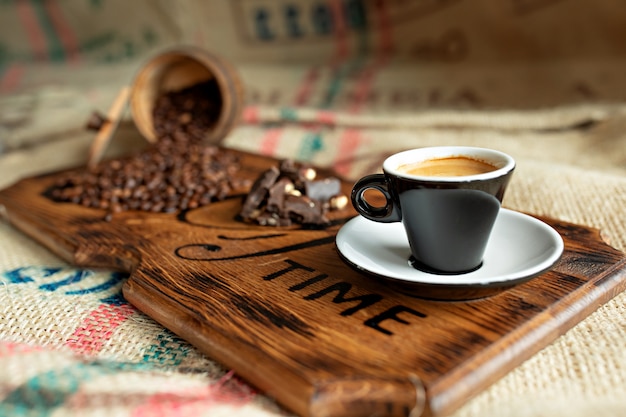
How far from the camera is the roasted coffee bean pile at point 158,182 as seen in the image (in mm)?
1324

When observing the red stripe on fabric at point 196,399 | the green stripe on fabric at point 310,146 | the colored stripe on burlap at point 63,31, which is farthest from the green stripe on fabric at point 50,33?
the red stripe on fabric at point 196,399

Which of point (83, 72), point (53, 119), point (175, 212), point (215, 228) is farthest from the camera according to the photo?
point (83, 72)

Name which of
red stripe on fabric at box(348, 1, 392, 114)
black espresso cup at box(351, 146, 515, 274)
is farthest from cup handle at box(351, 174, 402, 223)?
red stripe on fabric at box(348, 1, 392, 114)

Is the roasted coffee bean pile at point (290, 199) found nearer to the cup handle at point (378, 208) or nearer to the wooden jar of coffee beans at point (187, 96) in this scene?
the cup handle at point (378, 208)

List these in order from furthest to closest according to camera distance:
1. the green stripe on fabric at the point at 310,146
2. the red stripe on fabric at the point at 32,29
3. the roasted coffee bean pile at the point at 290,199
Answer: the red stripe on fabric at the point at 32,29 → the green stripe on fabric at the point at 310,146 → the roasted coffee bean pile at the point at 290,199

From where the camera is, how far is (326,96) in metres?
2.51

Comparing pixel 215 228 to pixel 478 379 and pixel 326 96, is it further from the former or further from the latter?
pixel 326 96

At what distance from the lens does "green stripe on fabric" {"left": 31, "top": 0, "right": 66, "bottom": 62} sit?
9.85 feet

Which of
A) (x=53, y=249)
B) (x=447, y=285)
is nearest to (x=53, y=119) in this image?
(x=53, y=249)

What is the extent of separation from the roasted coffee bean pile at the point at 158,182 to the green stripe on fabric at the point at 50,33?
5.51 feet

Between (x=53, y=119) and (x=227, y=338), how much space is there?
1567 millimetres

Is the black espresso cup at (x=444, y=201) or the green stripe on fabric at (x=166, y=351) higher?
the black espresso cup at (x=444, y=201)

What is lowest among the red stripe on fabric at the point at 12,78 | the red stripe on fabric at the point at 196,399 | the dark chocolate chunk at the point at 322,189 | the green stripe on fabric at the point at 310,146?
the red stripe on fabric at the point at 196,399

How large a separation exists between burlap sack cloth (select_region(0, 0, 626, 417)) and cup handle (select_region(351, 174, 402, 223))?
0.24 metres
